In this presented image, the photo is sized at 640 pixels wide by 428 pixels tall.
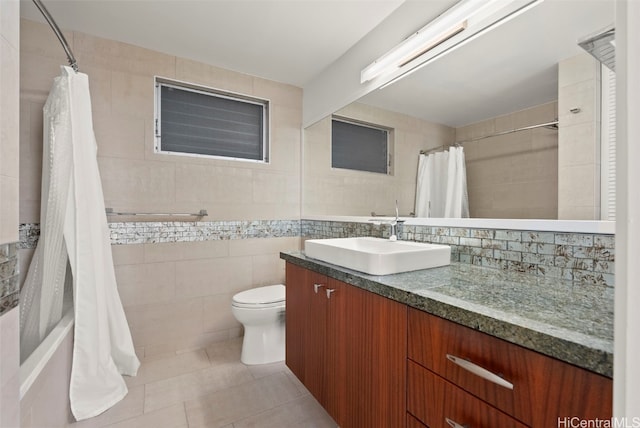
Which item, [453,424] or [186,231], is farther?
[186,231]

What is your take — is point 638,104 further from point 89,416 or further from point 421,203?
point 89,416

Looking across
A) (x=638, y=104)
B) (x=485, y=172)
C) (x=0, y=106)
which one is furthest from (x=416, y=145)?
(x=0, y=106)

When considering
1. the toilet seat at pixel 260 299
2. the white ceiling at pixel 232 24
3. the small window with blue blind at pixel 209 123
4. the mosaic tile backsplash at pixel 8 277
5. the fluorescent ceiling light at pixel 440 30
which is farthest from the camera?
the small window with blue blind at pixel 209 123

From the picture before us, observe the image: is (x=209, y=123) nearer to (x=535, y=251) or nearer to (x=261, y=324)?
(x=261, y=324)

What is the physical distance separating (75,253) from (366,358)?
160 centimetres

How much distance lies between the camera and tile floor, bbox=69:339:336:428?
4.85ft

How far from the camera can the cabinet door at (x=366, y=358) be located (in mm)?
938

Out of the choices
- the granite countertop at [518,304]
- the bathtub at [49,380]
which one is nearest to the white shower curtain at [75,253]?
the bathtub at [49,380]

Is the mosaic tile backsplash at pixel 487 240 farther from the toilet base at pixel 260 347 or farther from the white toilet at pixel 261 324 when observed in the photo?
the toilet base at pixel 260 347

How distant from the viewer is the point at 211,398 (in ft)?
5.43

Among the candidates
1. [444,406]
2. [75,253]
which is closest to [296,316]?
[444,406]

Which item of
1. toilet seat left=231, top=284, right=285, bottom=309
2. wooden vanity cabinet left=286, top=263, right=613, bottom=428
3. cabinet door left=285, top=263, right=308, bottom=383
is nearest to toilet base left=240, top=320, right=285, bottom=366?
toilet seat left=231, top=284, right=285, bottom=309

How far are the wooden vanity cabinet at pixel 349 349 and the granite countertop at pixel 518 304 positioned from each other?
0.08 metres

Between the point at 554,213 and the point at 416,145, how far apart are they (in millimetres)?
840
